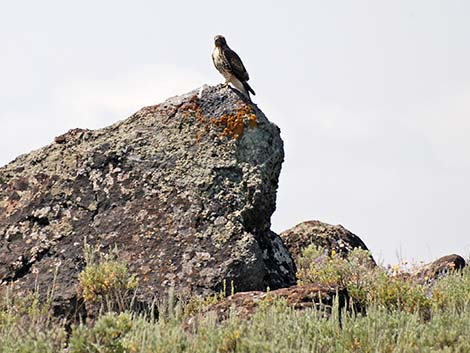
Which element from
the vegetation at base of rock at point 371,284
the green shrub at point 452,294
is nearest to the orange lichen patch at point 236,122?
the vegetation at base of rock at point 371,284

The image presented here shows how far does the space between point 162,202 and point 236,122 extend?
1.23m

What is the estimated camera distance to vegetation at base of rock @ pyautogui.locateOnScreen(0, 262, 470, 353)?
6258mm

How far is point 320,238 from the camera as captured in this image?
13.0 metres

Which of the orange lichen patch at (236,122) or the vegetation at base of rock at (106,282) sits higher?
the orange lichen patch at (236,122)

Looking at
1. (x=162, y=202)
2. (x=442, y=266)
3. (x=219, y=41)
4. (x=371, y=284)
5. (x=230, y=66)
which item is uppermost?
(x=219, y=41)

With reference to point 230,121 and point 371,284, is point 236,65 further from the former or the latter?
point 371,284

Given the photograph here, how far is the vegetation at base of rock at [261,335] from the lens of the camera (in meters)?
6.26

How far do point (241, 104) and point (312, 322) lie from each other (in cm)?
409

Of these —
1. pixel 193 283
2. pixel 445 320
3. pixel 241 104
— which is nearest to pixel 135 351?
pixel 445 320

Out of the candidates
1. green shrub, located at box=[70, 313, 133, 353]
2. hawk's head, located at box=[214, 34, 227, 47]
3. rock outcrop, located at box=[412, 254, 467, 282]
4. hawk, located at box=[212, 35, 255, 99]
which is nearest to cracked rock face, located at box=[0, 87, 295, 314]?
hawk, located at box=[212, 35, 255, 99]

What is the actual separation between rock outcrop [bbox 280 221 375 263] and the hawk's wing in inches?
97.4

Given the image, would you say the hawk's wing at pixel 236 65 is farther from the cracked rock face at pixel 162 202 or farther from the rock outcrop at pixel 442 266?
the rock outcrop at pixel 442 266

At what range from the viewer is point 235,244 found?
966cm

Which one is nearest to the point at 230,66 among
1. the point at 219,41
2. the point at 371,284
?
the point at 219,41
